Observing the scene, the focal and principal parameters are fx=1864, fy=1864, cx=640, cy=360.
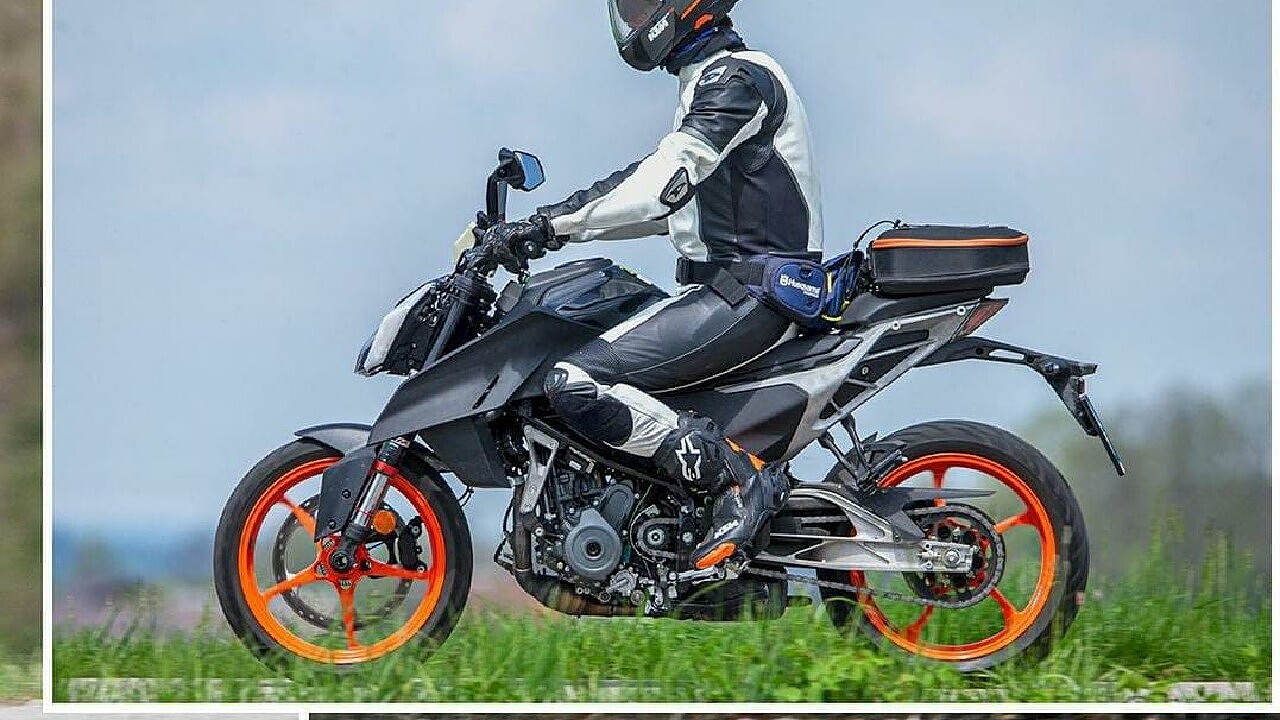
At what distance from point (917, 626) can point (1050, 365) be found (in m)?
0.80

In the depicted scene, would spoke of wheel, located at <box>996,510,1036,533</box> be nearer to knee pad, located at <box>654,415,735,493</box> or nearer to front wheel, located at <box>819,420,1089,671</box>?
front wheel, located at <box>819,420,1089,671</box>

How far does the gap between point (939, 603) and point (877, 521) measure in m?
0.28

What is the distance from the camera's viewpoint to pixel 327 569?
482 centimetres

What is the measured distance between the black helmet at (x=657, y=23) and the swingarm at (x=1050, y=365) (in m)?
1.03

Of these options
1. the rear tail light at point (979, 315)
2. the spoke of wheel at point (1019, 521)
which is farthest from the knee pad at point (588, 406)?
the spoke of wheel at point (1019, 521)

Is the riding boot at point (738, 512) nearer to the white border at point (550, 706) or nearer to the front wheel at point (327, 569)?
the white border at point (550, 706)

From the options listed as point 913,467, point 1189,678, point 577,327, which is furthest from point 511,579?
point 1189,678

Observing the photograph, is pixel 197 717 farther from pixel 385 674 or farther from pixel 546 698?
pixel 546 698

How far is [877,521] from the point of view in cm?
478

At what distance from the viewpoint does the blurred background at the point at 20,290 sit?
7.14 meters

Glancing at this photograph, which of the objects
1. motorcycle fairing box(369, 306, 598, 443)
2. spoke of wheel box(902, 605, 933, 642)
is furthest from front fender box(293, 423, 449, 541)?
spoke of wheel box(902, 605, 933, 642)

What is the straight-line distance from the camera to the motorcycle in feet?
15.5

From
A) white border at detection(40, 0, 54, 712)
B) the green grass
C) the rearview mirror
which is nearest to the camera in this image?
the rearview mirror

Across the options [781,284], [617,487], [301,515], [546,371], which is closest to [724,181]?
[781,284]
